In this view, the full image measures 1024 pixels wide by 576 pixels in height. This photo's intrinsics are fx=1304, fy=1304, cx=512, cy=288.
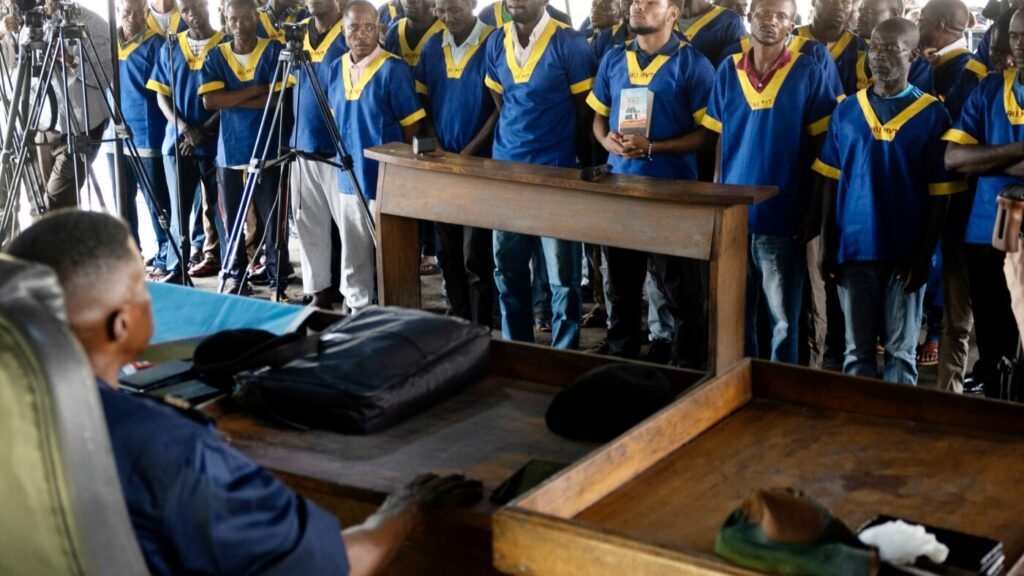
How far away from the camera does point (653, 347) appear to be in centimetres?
488

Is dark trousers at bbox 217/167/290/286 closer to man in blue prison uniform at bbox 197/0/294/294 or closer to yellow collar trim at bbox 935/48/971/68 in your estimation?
man in blue prison uniform at bbox 197/0/294/294

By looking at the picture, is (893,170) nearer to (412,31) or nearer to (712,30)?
(712,30)

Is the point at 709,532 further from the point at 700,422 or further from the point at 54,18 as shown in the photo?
the point at 54,18

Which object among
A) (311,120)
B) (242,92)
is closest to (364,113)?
(311,120)

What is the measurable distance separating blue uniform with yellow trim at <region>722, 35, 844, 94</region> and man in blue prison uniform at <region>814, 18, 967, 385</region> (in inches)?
9.3

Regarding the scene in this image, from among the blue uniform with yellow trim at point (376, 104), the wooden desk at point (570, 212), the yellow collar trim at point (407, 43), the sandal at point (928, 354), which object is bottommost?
the sandal at point (928, 354)

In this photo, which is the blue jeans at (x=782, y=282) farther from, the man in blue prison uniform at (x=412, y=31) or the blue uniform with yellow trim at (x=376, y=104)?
the man in blue prison uniform at (x=412, y=31)

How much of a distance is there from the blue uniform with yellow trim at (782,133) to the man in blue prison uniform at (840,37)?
1.89 feet

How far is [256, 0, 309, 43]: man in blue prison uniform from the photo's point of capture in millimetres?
5953

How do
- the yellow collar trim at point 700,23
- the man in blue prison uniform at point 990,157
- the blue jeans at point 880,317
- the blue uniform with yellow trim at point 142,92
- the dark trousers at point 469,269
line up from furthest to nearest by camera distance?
the blue uniform with yellow trim at point 142,92
the yellow collar trim at point 700,23
the dark trousers at point 469,269
the blue jeans at point 880,317
the man in blue prison uniform at point 990,157

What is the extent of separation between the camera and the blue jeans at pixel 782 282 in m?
4.27

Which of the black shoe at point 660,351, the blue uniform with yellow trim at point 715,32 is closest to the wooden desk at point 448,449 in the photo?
the black shoe at point 660,351

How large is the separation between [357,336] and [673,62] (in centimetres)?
229

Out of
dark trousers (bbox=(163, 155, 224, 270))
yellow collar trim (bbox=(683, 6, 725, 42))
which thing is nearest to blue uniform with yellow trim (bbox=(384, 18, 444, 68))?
yellow collar trim (bbox=(683, 6, 725, 42))
